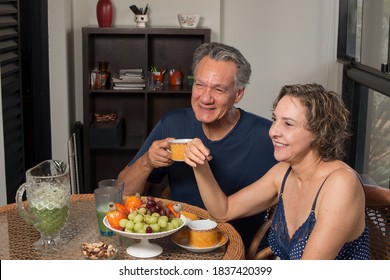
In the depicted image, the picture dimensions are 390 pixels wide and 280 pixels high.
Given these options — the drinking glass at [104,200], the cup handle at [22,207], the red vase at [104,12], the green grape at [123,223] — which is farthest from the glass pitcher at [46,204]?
the red vase at [104,12]

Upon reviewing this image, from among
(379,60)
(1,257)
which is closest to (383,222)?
(1,257)

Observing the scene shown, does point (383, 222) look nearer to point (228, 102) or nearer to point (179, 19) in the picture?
point (228, 102)

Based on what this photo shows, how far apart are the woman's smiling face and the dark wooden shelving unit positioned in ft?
8.82

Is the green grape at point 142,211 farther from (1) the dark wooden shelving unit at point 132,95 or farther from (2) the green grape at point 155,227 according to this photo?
(1) the dark wooden shelving unit at point 132,95

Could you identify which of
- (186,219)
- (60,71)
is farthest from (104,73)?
(186,219)

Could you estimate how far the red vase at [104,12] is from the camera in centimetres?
461

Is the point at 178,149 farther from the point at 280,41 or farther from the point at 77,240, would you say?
the point at 280,41

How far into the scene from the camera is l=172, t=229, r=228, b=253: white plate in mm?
1926

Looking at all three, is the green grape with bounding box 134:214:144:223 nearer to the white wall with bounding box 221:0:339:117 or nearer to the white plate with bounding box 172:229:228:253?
the white plate with bounding box 172:229:228:253

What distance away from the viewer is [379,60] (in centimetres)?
436

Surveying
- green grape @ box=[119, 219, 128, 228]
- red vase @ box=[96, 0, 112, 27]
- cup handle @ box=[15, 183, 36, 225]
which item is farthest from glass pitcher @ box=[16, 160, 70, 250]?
red vase @ box=[96, 0, 112, 27]

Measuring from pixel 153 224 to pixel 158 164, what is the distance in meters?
0.63
